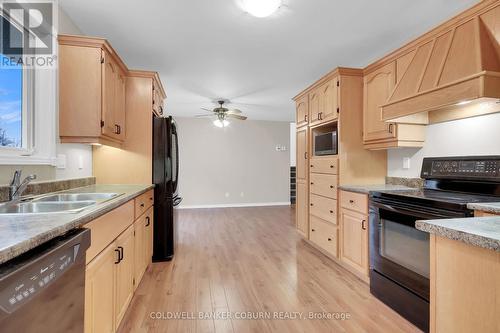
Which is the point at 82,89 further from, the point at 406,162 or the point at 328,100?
the point at 406,162

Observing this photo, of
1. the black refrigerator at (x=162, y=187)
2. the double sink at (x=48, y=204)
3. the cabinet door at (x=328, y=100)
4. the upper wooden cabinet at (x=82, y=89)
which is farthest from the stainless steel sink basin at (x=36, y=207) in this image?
the cabinet door at (x=328, y=100)

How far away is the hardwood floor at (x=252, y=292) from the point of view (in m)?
1.81

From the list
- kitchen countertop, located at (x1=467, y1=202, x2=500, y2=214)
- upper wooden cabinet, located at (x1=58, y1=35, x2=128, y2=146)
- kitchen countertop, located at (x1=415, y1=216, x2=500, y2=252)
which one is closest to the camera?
kitchen countertop, located at (x1=415, y1=216, x2=500, y2=252)

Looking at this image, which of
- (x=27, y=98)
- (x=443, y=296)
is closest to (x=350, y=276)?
(x=443, y=296)

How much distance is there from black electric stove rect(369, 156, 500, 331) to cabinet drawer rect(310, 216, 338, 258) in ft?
2.00

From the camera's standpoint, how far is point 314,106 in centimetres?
333

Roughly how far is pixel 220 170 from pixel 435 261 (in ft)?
19.5

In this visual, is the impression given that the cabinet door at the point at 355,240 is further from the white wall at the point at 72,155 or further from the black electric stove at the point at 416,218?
the white wall at the point at 72,155

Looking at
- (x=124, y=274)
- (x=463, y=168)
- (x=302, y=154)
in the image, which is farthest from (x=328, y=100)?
(x=124, y=274)

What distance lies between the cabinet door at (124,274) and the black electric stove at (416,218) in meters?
2.03

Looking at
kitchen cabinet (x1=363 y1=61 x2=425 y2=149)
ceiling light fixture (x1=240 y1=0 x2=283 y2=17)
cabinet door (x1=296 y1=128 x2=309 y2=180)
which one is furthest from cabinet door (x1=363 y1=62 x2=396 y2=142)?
ceiling light fixture (x1=240 y1=0 x2=283 y2=17)

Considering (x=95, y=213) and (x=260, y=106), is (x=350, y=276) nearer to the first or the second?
(x=95, y=213)

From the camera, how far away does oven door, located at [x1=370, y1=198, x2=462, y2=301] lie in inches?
68.9

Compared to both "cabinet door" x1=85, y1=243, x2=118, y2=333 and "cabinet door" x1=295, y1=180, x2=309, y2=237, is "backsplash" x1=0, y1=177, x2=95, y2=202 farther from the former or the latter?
"cabinet door" x1=295, y1=180, x2=309, y2=237
